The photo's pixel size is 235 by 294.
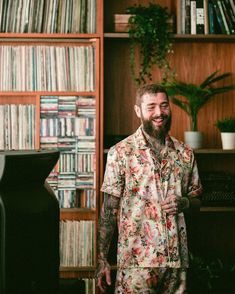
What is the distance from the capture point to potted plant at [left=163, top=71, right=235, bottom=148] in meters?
2.97

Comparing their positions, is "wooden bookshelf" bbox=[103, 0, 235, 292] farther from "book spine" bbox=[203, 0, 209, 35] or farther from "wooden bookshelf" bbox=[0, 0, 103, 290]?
"wooden bookshelf" bbox=[0, 0, 103, 290]

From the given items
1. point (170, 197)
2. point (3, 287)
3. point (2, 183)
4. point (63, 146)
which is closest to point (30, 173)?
point (2, 183)

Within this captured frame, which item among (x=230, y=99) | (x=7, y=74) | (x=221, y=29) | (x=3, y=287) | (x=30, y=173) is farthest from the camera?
(x=230, y=99)

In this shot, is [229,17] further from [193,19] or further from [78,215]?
[78,215]

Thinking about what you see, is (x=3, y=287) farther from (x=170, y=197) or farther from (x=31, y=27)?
(x=31, y=27)

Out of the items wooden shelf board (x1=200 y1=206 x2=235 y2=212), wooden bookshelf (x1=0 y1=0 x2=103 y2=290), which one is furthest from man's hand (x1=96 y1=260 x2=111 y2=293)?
wooden shelf board (x1=200 y1=206 x2=235 y2=212)

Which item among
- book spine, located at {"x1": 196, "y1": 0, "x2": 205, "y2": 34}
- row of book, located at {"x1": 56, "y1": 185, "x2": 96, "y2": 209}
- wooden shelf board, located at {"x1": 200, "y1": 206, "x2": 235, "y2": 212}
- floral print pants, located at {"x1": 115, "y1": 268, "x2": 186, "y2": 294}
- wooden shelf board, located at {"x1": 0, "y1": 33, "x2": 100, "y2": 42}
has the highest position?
book spine, located at {"x1": 196, "y1": 0, "x2": 205, "y2": 34}

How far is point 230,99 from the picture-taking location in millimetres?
3223

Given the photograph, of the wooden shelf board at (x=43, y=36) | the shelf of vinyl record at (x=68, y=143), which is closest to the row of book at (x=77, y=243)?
the shelf of vinyl record at (x=68, y=143)

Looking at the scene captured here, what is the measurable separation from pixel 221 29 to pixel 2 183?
2206mm

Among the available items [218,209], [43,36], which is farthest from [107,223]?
[43,36]

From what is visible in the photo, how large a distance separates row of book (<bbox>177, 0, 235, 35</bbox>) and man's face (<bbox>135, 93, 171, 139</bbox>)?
2.74 ft

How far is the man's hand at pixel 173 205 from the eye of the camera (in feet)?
7.20

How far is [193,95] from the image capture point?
2.98m
